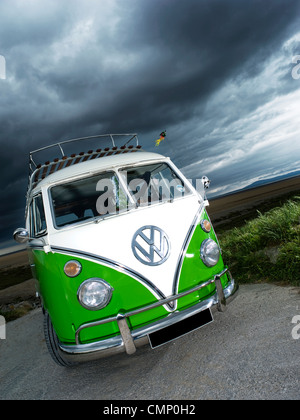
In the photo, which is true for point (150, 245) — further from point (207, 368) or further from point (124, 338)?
point (207, 368)

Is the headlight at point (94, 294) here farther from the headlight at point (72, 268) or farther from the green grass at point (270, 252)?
the green grass at point (270, 252)

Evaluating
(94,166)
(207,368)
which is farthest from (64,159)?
(207,368)

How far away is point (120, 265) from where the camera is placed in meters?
3.12

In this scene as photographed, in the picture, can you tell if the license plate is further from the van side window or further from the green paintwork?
the van side window

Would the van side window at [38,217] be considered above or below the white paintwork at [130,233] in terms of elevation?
above

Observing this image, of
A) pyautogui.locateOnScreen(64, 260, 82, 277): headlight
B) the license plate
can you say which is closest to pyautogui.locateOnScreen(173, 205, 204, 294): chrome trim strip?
the license plate

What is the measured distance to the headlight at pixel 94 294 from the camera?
9.73 feet

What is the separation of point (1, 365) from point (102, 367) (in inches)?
81.6

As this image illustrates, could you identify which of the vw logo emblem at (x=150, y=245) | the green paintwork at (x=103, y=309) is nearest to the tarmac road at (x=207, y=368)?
the green paintwork at (x=103, y=309)

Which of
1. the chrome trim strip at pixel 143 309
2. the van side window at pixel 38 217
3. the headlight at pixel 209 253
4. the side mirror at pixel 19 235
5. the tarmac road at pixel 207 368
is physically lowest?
the tarmac road at pixel 207 368

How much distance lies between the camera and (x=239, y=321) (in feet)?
12.2

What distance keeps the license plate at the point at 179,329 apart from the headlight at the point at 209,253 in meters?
0.53

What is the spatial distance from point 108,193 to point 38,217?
3.30 ft

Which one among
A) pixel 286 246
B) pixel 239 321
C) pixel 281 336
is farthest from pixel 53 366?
pixel 286 246
